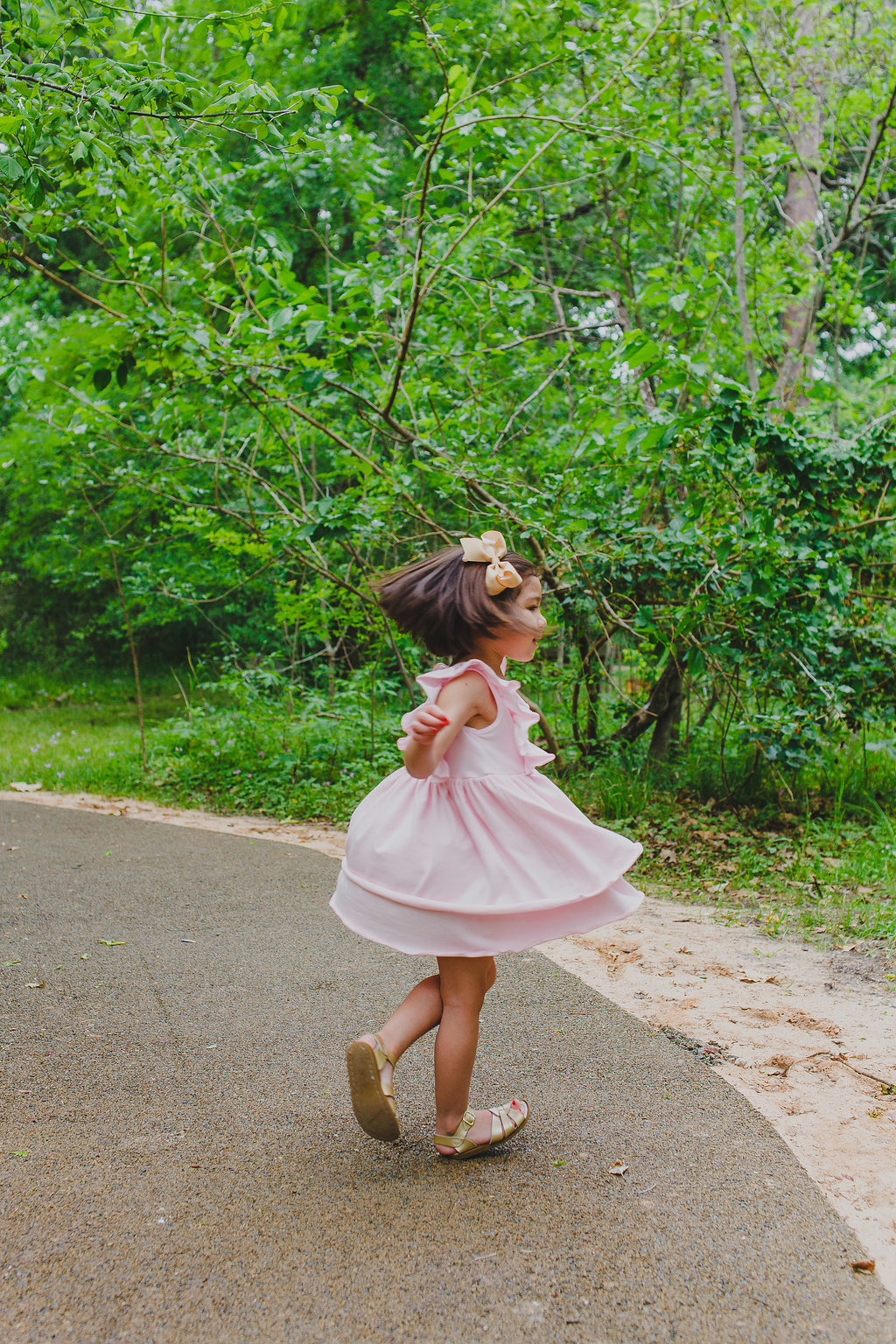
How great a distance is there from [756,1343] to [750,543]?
4307mm

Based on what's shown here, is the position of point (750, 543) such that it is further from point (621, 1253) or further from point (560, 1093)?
point (621, 1253)

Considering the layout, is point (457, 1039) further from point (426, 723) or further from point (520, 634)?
point (520, 634)

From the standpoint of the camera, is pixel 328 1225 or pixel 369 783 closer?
pixel 328 1225

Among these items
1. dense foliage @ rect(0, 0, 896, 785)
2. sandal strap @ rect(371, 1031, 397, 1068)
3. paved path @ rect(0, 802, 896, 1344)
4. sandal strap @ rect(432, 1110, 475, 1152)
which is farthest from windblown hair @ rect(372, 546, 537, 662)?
dense foliage @ rect(0, 0, 896, 785)

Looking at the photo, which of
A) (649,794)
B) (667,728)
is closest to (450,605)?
(649,794)

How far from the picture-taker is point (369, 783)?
6859 millimetres

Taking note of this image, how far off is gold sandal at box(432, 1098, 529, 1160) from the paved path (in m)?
0.04

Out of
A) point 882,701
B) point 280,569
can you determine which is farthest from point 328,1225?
point 280,569

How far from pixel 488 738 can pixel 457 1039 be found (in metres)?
0.68

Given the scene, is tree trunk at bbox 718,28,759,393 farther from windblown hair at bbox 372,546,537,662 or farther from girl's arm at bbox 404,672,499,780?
girl's arm at bbox 404,672,499,780

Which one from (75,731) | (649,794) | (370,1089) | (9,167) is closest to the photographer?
(370,1089)

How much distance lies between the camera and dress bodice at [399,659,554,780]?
2346mm

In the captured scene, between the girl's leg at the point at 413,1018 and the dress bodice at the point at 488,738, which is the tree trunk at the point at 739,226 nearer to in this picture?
the dress bodice at the point at 488,738

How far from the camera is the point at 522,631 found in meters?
2.42
